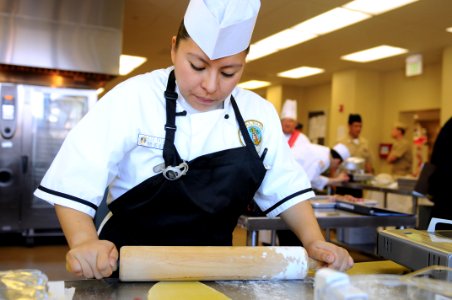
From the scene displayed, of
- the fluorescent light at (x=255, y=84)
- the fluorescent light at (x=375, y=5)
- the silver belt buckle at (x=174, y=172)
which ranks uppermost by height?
the fluorescent light at (x=255, y=84)

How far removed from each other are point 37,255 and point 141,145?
3.40 metres

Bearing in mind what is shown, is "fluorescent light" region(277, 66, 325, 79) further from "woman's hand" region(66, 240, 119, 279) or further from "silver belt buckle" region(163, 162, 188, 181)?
"woman's hand" region(66, 240, 119, 279)

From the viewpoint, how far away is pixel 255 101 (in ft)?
4.09

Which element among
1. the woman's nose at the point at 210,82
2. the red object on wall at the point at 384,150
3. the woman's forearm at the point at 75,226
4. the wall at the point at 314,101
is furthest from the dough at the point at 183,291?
the wall at the point at 314,101

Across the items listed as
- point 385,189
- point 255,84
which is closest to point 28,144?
point 385,189

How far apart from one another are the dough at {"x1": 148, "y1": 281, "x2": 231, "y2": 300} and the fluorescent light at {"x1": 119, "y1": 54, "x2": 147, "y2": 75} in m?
7.07

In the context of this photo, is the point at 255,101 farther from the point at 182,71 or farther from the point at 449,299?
the point at 449,299

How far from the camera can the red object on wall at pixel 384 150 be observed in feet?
26.1

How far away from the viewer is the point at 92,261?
81 centimetres

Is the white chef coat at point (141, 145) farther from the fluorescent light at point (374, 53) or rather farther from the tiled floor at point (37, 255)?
the fluorescent light at point (374, 53)

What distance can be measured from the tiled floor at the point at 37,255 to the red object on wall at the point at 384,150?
230 inches

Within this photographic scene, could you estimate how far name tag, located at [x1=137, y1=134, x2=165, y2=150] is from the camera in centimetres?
104

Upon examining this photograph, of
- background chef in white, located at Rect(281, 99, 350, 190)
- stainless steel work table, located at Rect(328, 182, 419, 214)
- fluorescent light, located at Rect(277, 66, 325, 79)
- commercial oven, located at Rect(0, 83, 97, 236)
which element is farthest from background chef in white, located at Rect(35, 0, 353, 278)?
fluorescent light, located at Rect(277, 66, 325, 79)

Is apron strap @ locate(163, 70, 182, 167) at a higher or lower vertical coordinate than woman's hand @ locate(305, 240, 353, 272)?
higher
